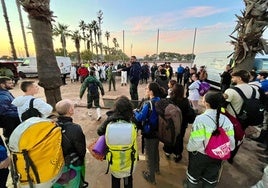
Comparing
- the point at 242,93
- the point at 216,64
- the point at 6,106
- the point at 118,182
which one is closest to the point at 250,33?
the point at 242,93

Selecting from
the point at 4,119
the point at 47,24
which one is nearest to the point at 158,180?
the point at 4,119

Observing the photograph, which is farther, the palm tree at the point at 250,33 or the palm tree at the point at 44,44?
the palm tree at the point at 250,33

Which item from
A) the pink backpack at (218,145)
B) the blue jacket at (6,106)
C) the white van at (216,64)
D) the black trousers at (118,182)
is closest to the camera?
the pink backpack at (218,145)

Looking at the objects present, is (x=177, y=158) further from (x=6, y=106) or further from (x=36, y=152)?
(x=6, y=106)

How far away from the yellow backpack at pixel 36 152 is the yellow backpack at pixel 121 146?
0.54 m

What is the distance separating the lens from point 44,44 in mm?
4188

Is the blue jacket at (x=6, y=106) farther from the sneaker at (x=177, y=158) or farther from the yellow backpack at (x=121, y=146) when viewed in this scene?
the sneaker at (x=177, y=158)

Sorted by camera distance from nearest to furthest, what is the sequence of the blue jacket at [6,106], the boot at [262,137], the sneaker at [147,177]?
the blue jacket at [6,106], the sneaker at [147,177], the boot at [262,137]

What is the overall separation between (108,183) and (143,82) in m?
13.1

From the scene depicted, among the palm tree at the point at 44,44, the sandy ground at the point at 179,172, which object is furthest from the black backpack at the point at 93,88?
the sandy ground at the point at 179,172

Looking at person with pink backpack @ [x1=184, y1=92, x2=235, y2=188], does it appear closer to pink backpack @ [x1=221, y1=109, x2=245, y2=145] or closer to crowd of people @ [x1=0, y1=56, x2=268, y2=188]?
crowd of people @ [x1=0, y1=56, x2=268, y2=188]

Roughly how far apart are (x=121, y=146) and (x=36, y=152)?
0.83 m

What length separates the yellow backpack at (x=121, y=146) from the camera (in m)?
1.95

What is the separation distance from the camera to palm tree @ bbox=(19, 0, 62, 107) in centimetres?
381
